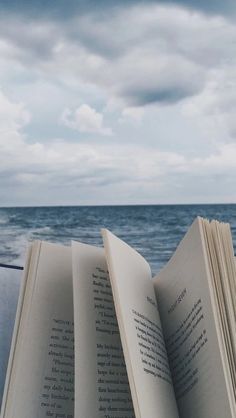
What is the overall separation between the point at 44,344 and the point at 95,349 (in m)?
0.03

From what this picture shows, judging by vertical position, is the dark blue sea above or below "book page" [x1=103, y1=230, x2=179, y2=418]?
above

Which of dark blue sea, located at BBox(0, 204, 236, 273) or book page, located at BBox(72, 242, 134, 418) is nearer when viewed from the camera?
A: book page, located at BBox(72, 242, 134, 418)

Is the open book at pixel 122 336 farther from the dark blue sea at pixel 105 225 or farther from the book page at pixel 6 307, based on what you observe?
the dark blue sea at pixel 105 225

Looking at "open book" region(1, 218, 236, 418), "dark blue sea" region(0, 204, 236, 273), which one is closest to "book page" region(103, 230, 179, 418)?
"open book" region(1, 218, 236, 418)

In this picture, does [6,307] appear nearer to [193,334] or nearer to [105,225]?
[193,334]

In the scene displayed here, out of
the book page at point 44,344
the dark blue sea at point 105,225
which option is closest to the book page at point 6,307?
the book page at point 44,344

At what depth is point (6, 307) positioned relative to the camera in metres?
0.42

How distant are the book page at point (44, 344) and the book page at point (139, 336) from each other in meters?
0.04

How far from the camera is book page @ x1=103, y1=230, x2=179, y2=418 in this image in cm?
32

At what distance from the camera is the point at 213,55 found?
16.5m

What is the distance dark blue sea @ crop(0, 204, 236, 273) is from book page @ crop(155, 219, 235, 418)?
787cm

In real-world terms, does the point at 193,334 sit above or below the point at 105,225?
below

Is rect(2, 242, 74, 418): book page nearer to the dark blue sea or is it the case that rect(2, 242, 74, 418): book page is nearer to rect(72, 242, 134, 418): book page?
rect(72, 242, 134, 418): book page

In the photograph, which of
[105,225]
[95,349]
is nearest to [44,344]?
[95,349]
